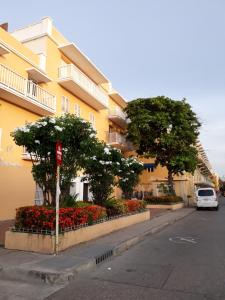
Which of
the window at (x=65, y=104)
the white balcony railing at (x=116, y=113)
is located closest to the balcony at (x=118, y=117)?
the white balcony railing at (x=116, y=113)

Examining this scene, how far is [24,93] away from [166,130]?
56.1 feet

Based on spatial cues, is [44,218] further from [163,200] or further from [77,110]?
[163,200]

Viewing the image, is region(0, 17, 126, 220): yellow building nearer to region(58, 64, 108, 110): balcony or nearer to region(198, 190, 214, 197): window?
region(58, 64, 108, 110): balcony

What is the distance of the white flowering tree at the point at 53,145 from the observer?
984 cm

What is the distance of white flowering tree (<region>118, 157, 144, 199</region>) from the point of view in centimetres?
1777

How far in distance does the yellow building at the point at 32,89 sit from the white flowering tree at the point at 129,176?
524 cm

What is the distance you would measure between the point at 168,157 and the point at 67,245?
74.4 ft

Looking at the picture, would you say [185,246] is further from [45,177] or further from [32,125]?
[32,125]

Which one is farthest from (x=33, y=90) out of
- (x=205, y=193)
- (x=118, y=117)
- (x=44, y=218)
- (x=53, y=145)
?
(x=205, y=193)

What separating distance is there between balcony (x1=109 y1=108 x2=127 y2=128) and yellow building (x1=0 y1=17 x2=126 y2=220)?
3424 millimetres

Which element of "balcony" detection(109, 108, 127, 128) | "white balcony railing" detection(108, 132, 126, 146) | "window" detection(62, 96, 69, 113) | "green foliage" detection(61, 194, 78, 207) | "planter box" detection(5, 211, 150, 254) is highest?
"balcony" detection(109, 108, 127, 128)

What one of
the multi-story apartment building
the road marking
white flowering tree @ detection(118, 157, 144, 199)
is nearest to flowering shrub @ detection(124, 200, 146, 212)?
white flowering tree @ detection(118, 157, 144, 199)

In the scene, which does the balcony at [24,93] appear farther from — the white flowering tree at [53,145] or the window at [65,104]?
the white flowering tree at [53,145]

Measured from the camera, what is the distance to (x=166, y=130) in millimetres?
29844
